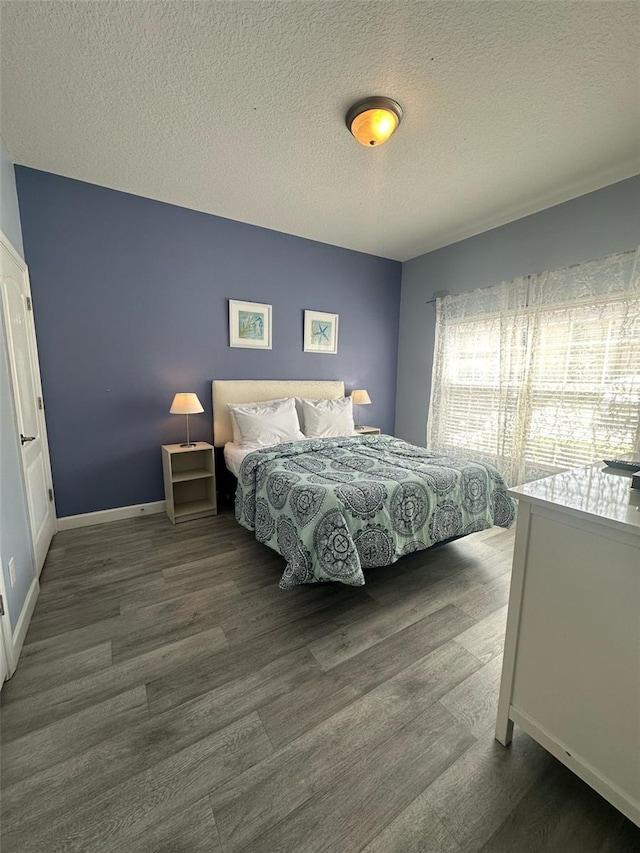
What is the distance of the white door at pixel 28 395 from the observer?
1961 millimetres

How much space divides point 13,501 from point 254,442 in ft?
5.57

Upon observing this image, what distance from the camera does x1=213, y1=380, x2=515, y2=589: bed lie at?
5.82ft

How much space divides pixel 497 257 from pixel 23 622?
180 inches

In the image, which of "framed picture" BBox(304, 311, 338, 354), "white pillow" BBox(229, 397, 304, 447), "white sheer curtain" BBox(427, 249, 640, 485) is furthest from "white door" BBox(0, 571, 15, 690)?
"white sheer curtain" BBox(427, 249, 640, 485)

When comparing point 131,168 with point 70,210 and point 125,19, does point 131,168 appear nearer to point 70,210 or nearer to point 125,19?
point 70,210

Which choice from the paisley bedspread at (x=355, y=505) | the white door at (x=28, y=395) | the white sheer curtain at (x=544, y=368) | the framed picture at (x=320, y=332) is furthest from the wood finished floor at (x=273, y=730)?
the framed picture at (x=320, y=332)

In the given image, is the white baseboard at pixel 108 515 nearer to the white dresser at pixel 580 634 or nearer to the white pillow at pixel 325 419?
the white pillow at pixel 325 419

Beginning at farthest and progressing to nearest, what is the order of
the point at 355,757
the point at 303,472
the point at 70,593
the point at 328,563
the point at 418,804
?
1. the point at 303,472
2. the point at 70,593
3. the point at 328,563
4. the point at 355,757
5. the point at 418,804

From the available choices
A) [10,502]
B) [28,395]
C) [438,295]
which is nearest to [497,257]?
[438,295]

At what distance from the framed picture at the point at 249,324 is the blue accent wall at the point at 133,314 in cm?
7

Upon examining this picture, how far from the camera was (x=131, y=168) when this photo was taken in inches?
97.9

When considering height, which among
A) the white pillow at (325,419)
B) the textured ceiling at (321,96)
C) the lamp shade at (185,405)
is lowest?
the white pillow at (325,419)

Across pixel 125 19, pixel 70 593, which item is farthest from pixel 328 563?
pixel 125 19

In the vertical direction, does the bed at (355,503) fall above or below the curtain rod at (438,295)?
below
